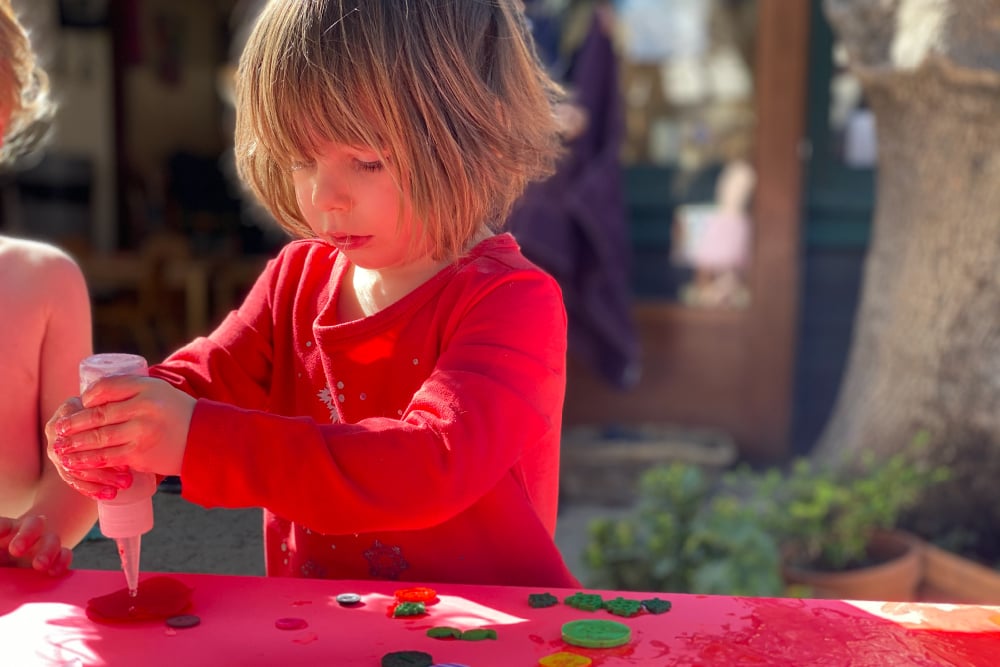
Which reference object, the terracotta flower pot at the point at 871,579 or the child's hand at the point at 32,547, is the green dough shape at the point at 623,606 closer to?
the child's hand at the point at 32,547

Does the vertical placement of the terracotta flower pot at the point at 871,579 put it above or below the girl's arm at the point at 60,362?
below

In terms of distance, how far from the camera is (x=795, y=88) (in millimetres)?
5152

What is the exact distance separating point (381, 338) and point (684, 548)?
2029 mm

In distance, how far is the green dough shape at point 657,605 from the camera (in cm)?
110

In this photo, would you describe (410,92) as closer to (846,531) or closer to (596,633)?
(596,633)

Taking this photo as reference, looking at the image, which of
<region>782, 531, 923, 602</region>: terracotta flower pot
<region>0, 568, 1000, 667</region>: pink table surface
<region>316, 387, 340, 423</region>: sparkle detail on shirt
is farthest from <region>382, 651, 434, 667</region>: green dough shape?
<region>782, 531, 923, 602</region>: terracotta flower pot

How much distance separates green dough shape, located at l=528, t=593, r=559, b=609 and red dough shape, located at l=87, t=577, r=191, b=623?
32cm

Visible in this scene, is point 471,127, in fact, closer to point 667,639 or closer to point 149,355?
point 667,639

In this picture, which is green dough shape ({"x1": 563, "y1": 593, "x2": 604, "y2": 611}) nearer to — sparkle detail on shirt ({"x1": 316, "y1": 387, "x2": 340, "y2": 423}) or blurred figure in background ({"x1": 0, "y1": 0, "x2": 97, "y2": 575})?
sparkle detail on shirt ({"x1": 316, "y1": 387, "x2": 340, "y2": 423})

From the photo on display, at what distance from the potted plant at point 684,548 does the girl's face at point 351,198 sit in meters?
1.98

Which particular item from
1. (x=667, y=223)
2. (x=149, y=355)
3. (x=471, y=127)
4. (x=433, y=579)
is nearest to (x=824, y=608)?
(x=433, y=579)

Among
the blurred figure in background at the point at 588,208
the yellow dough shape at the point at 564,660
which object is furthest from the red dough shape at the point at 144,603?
the blurred figure in background at the point at 588,208

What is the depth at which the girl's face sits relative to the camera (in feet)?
3.88

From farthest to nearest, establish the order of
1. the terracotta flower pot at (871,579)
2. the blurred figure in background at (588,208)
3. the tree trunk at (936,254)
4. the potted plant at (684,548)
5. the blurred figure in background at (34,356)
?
the blurred figure in background at (588,208)
the tree trunk at (936,254)
the terracotta flower pot at (871,579)
the potted plant at (684,548)
the blurred figure in background at (34,356)
